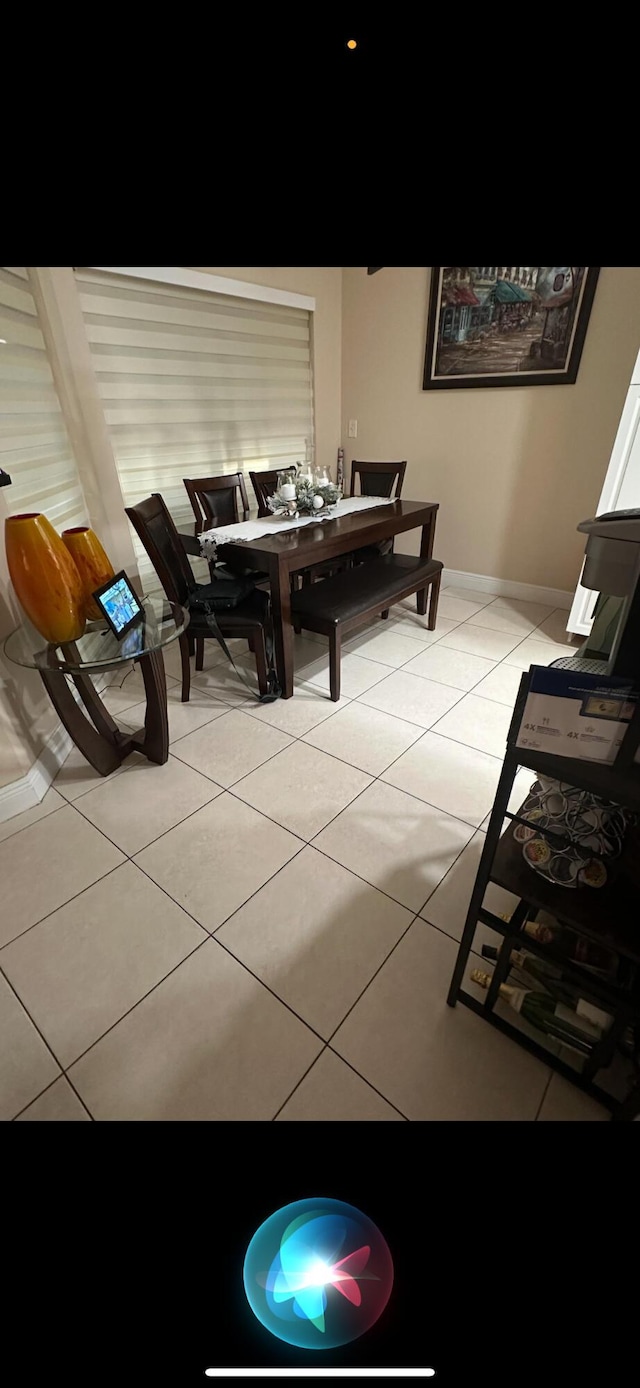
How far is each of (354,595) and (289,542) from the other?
415 mm

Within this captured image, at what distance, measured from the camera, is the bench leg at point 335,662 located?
2096 mm

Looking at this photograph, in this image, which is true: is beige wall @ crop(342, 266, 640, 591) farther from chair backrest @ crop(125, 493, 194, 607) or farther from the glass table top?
the glass table top

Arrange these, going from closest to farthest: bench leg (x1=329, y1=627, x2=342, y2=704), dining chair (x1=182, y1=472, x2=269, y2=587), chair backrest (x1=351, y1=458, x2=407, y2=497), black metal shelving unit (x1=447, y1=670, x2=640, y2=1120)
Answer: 1. black metal shelving unit (x1=447, y1=670, x2=640, y2=1120)
2. bench leg (x1=329, y1=627, x2=342, y2=704)
3. dining chair (x1=182, y1=472, x2=269, y2=587)
4. chair backrest (x1=351, y1=458, x2=407, y2=497)

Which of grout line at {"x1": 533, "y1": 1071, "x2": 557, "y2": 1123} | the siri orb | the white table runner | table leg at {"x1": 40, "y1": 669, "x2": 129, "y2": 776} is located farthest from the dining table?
the siri orb

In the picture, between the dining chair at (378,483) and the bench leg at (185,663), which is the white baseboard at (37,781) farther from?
the dining chair at (378,483)

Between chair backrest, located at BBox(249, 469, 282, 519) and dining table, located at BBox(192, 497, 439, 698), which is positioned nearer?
dining table, located at BBox(192, 497, 439, 698)

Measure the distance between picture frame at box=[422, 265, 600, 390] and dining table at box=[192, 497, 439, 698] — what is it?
114 cm

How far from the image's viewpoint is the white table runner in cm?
212

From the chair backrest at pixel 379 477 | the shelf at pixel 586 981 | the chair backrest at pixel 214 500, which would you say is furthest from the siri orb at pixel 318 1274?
the chair backrest at pixel 379 477

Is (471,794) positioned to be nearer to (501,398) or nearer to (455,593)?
(455,593)

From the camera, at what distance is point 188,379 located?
9.31ft

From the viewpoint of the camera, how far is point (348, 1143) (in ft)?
2.19
